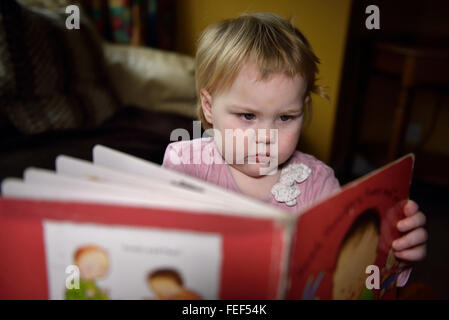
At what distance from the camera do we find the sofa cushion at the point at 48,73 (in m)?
1.33

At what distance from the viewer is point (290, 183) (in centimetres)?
91

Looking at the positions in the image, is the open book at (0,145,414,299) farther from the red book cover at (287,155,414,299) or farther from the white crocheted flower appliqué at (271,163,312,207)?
the white crocheted flower appliqué at (271,163,312,207)

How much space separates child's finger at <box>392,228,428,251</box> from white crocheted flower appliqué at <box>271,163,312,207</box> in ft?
0.90

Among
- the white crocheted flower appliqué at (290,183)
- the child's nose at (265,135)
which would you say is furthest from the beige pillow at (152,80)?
the child's nose at (265,135)

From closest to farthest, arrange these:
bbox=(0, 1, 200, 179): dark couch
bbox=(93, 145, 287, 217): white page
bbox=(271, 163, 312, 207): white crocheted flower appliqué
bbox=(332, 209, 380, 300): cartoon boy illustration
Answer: bbox=(93, 145, 287, 217): white page < bbox=(332, 209, 380, 300): cartoon boy illustration < bbox=(271, 163, 312, 207): white crocheted flower appliqué < bbox=(0, 1, 200, 179): dark couch

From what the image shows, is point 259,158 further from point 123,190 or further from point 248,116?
point 123,190

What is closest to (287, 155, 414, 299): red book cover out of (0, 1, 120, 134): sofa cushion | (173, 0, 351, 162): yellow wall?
(173, 0, 351, 162): yellow wall

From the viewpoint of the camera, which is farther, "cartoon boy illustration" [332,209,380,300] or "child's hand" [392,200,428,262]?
"child's hand" [392,200,428,262]

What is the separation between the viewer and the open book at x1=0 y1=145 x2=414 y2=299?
0.39 metres

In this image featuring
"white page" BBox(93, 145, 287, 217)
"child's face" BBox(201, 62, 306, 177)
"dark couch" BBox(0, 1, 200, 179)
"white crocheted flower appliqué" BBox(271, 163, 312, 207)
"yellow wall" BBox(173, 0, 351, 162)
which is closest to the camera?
"white page" BBox(93, 145, 287, 217)

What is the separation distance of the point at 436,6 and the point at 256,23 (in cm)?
218

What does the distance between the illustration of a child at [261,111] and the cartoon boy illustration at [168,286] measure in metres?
0.36

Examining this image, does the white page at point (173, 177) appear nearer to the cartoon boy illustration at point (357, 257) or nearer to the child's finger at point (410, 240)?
the cartoon boy illustration at point (357, 257)

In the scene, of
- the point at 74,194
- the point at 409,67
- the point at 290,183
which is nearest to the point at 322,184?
the point at 290,183
